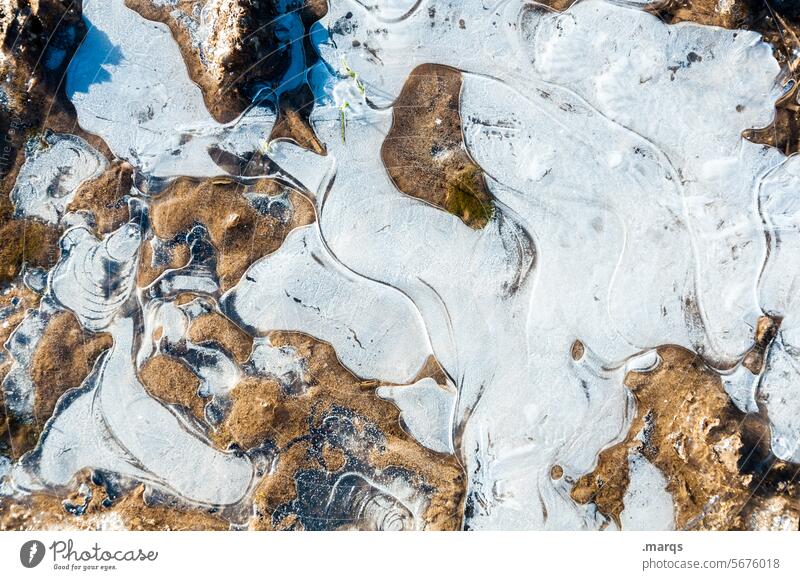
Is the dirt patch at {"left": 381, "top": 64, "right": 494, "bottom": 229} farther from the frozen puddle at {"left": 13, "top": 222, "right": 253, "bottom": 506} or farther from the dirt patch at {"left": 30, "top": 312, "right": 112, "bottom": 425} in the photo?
the dirt patch at {"left": 30, "top": 312, "right": 112, "bottom": 425}

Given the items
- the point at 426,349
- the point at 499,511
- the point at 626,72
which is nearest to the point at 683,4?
the point at 626,72

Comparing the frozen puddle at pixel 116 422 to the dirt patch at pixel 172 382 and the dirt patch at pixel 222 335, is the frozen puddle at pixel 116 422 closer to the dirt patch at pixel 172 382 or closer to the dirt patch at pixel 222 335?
the dirt patch at pixel 172 382

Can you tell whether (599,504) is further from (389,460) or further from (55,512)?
(55,512)

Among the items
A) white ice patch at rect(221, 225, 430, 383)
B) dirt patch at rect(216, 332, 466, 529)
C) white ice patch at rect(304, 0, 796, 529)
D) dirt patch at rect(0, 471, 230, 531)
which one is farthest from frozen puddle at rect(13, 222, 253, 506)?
white ice patch at rect(304, 0, 796, 529)
